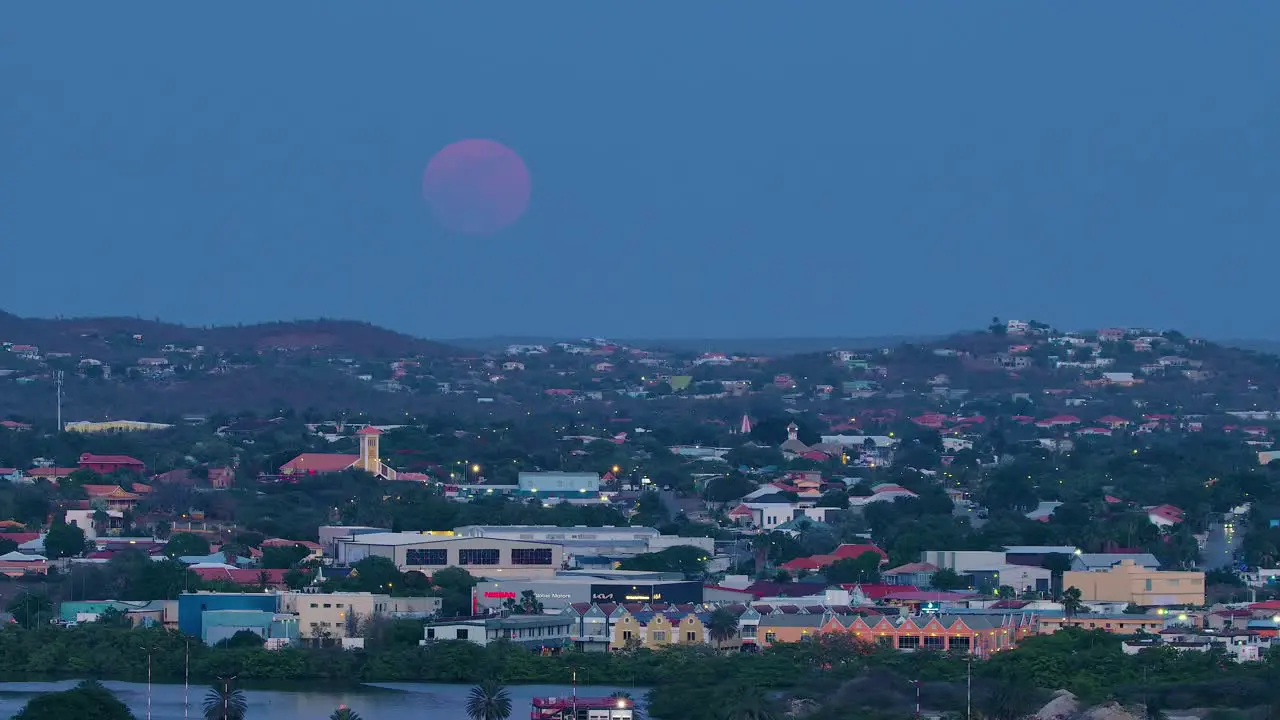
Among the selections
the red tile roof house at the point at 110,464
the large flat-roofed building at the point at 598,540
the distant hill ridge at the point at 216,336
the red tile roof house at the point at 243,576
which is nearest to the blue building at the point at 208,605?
the red tile roof house at the point at 243,576

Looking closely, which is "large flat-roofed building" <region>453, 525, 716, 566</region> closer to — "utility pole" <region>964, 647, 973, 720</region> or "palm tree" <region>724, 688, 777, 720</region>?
"utility pole" <region>964, 647, 973, 720</region>

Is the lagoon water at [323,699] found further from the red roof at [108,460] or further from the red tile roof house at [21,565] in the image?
the red roof at [108,460]

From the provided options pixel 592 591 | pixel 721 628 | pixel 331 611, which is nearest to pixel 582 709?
pixel 721 628

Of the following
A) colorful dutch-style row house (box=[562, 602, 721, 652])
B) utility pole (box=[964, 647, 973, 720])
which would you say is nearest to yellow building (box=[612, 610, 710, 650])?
colorful dutch-style row house (box=[562, 602, 721, 652])

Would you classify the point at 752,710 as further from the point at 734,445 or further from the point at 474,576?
the point at 734,445

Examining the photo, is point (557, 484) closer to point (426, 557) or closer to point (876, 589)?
point (426, 557)

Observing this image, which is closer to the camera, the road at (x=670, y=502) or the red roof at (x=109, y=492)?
the red roof at (x=109, y=492)
